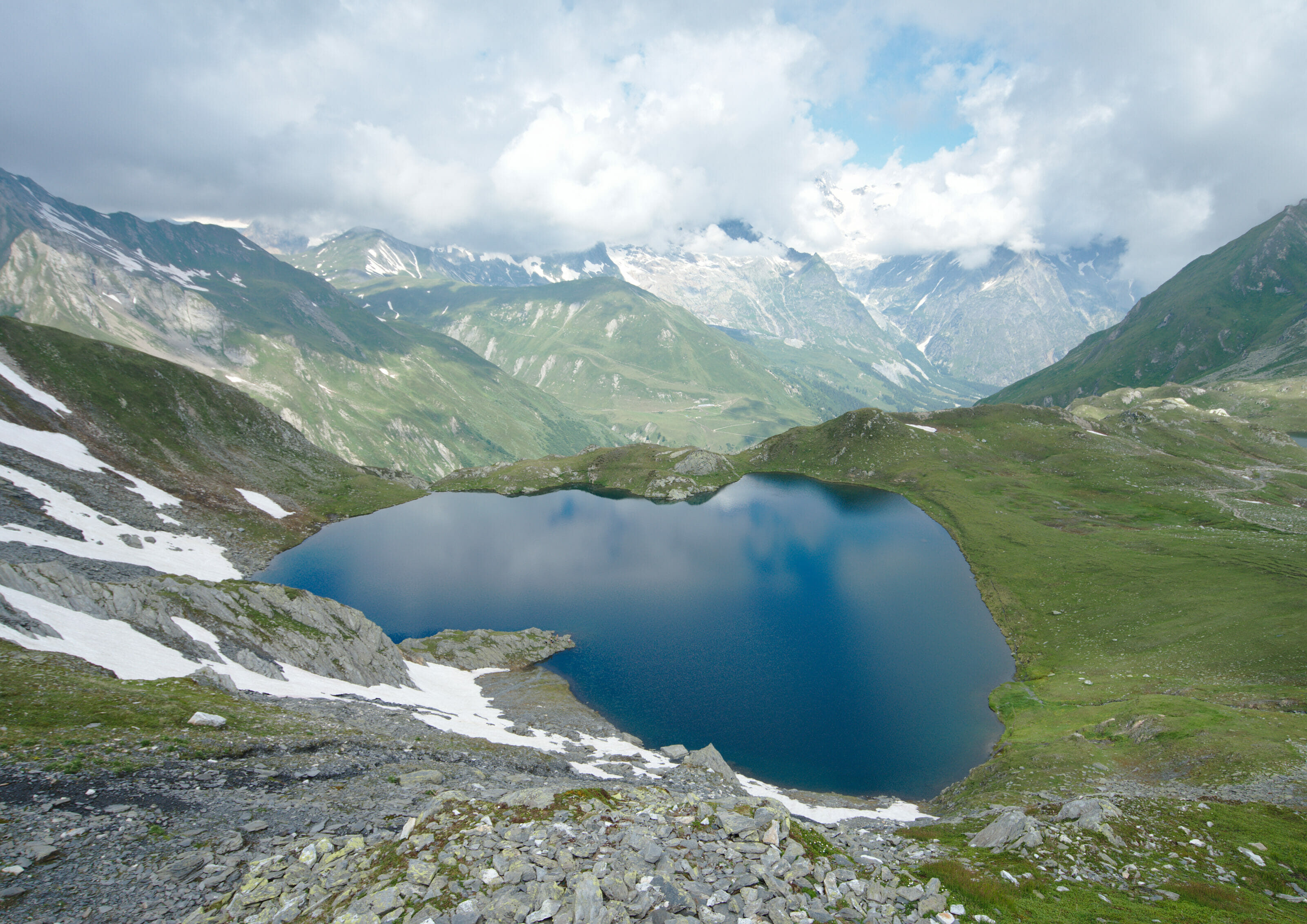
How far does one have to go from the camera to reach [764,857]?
1675cm

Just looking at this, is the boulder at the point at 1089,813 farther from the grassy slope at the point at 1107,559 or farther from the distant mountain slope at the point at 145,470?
the distant mountain slope at the point at 145,470

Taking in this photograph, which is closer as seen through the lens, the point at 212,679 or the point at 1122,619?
the point at 212,679

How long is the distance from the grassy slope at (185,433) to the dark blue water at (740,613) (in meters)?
14.1

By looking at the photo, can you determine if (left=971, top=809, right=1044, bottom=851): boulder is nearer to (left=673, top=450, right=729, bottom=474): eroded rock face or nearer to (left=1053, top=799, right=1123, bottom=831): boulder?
(left=1053, top=799, right=1123, bottom=831): boulder


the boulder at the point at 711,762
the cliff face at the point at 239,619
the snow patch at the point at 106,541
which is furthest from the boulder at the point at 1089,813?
the snow patch at the point at 106,541

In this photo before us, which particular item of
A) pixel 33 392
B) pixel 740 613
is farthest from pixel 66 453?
pixel 740 613

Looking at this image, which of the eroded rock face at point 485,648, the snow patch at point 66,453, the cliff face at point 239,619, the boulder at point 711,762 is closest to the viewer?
the cliff face at point 239,619

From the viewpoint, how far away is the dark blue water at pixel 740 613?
5319cm

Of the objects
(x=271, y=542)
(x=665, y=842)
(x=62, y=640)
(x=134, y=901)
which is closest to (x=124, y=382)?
(x=271, y=542)

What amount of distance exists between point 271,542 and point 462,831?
351ft

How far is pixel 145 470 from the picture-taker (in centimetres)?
10031

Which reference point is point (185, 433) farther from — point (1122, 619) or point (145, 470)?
point (1122, 619)

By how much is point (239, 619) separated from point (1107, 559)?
381ft

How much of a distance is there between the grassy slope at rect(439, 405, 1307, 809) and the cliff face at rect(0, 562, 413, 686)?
53.3 metres
